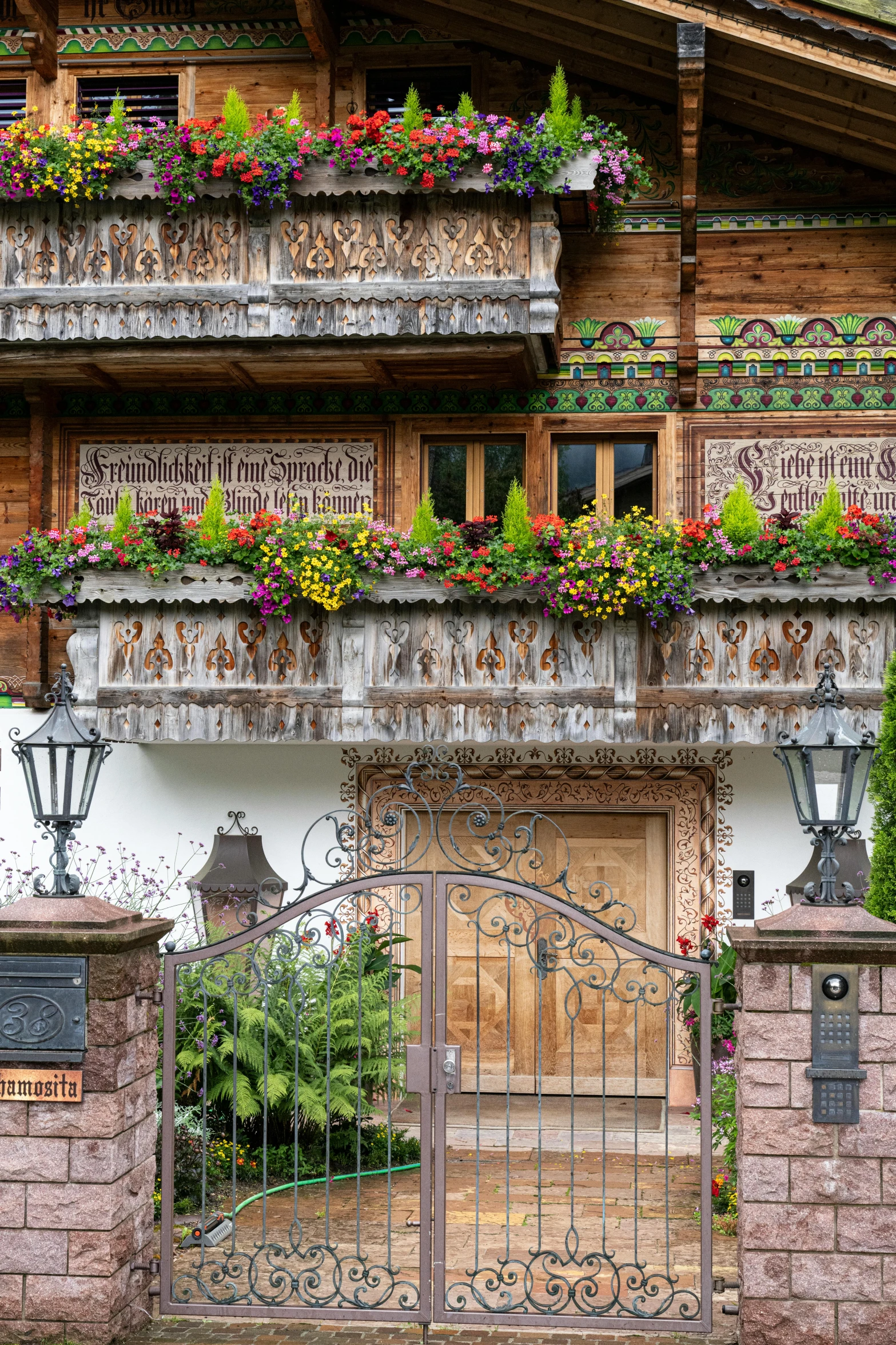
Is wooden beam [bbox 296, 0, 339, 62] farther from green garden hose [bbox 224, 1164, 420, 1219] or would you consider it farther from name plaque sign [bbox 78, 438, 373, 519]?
green garden hose [bbox 224, 1164, 420, 1219]

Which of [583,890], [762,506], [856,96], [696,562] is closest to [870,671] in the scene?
[696,562]

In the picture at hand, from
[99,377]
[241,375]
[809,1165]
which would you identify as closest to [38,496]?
[99,377]

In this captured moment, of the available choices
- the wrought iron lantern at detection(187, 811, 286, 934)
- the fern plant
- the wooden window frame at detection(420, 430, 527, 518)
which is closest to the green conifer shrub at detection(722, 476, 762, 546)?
the wooden window frame at detection(420, 430, 527, 518)

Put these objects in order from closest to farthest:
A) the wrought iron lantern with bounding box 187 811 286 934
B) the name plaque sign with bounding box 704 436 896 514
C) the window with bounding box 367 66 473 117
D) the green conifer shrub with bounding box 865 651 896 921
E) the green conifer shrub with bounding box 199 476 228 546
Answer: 1. the green conifer shrub with bounding box 865 651 896 921
2. the wrought iron lantern with bounding box 187 811 286 934
3. the green conifer shrub with bounding box 199 476 228 546
4. the name plaque sign with bounding box 704 436 896 514
5. the window with bounding box 367 66 473 117

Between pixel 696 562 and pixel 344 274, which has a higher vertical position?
pixel 344 274

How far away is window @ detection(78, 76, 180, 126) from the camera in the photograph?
13.1 m

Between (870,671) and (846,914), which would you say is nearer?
(846,914)

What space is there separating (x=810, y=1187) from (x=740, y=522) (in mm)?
5891

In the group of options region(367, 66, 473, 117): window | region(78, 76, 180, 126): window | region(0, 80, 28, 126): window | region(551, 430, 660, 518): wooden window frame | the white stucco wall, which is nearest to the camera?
the white stucco wall

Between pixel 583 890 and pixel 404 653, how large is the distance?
123 inches

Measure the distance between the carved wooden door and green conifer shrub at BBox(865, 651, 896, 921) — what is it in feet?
15.8

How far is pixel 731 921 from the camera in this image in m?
11.9

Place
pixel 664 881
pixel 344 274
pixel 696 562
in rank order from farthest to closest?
1. pixel 664 881
2. pixel 344 274
3. pixel 696 562

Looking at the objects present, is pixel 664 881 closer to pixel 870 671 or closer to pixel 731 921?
pixel 731 921
